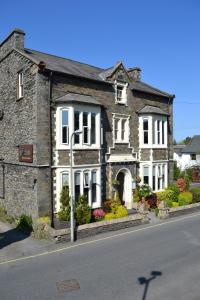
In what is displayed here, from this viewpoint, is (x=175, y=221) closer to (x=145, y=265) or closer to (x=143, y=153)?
(x=143, y=153)

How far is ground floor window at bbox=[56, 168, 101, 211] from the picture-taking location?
18.5 meters

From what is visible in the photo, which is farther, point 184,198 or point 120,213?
point 184,198

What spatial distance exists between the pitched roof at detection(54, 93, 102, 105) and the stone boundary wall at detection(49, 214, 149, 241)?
7.57 meters

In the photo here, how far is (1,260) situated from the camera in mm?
13242

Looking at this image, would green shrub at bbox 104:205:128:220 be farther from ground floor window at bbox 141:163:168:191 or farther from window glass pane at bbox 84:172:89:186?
ground floor window at bbox 141:163:168:191

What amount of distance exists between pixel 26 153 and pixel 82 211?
5143mm

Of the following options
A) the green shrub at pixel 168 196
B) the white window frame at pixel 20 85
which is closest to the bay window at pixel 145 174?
the green shrub at pixel 168 196

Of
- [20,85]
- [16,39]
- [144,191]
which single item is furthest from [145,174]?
[16,39]

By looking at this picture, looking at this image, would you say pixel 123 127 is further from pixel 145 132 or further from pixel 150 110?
pixel 150 110

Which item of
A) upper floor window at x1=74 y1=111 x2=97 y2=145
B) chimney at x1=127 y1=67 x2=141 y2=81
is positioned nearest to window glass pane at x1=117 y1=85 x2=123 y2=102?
upper floor window at x1=74 y1=111 x2=97 y2=145

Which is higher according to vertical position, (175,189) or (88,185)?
(88,185)

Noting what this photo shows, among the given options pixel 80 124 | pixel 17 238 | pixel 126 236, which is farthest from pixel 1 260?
pixel 80 124

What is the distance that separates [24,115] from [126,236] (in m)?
9.93

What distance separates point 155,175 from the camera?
2489 centimetres
